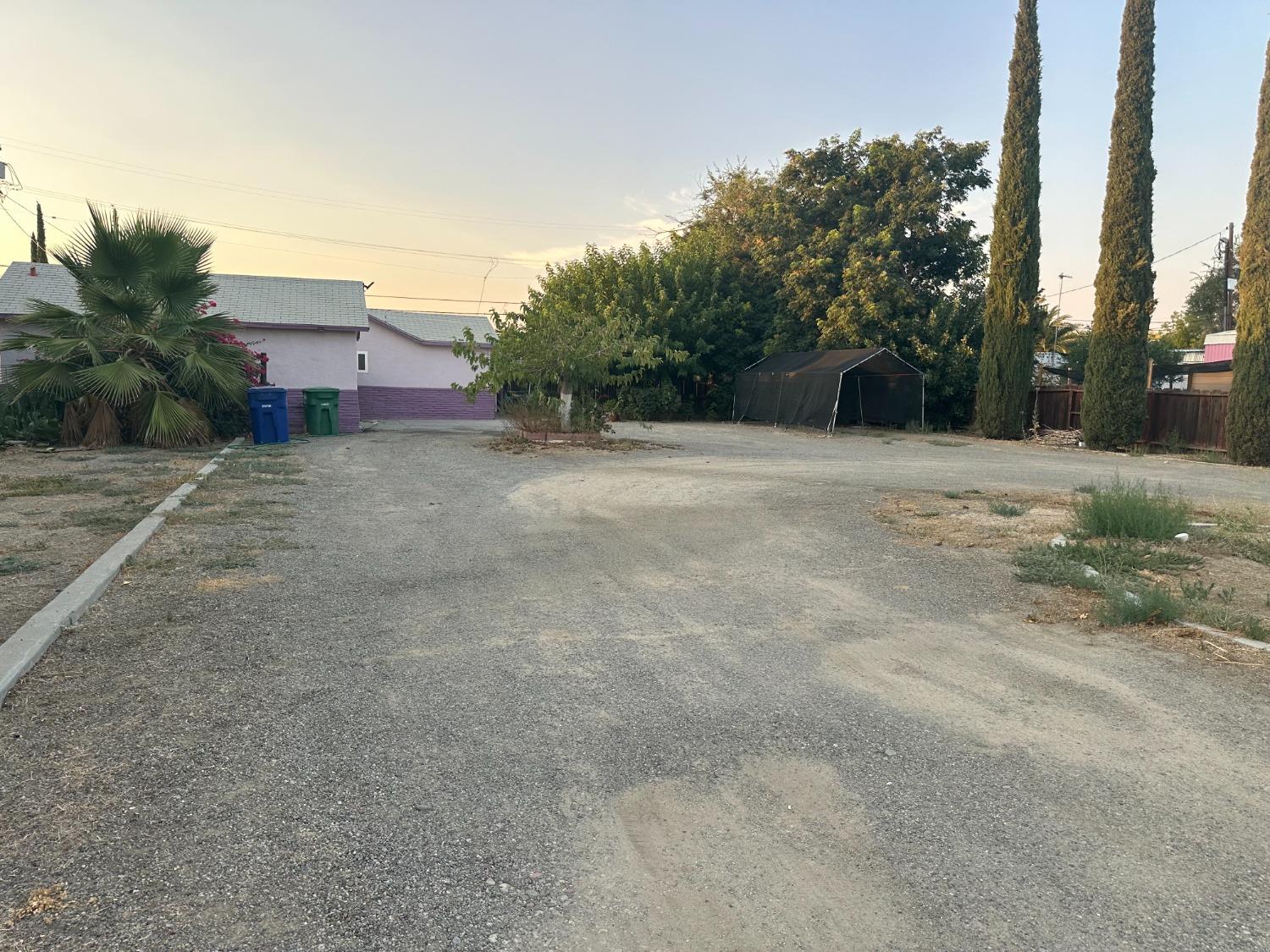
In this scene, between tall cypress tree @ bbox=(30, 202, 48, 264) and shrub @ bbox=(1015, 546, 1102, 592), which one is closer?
shrub @ bbox=(1015, 546, 1102, 592)

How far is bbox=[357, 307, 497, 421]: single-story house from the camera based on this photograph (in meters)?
31.2

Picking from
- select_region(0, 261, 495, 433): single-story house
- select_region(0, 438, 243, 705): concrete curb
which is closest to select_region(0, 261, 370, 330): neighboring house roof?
select_region(0, 261, 495, 433): single-story house

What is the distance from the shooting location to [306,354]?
850 inches

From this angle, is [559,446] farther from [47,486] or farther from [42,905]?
[42,905]

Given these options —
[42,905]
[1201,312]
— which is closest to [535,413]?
[42,905]

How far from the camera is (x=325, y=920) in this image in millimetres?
2316

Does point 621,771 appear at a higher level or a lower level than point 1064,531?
lower

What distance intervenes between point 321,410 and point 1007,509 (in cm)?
1589

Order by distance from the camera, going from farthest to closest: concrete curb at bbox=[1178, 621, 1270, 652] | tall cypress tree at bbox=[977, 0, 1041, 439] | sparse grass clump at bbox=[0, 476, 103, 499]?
1. tall cypress tree at bbox=[977, 0, 1041, 439]
2. sparse grass clump at bbox=[0, 476, 103, 499]
3. concrete curb at bbox=[1178, 621, 1270, 652]

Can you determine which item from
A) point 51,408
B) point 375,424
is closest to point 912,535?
point 51,408

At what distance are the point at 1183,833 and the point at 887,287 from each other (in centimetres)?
2578

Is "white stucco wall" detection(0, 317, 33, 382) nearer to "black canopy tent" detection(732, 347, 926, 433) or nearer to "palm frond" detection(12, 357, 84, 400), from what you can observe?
"palm frond" detection(12, 357, 84, 400)

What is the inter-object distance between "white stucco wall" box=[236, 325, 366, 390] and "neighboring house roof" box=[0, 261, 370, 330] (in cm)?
36

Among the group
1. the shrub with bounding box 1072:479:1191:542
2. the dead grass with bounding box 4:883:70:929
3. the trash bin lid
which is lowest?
the dead grass with bounding box 4:883:70:929
